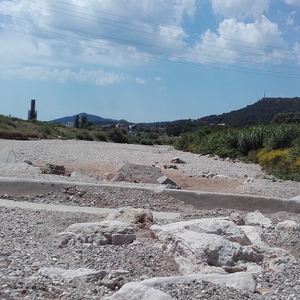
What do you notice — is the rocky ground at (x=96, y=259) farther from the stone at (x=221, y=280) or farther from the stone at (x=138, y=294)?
the stone at (x=138, y=294)

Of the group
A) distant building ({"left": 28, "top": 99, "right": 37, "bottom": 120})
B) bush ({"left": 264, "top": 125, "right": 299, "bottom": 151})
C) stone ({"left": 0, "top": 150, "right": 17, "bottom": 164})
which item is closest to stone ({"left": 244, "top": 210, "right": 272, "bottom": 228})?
stone ({"left": 0, "top": 150, "right": 17, "bottom": 164})

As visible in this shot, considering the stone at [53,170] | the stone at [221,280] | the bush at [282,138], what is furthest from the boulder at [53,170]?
the bush at [282,138]

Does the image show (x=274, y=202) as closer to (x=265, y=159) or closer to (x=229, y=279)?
(x=229, y=279)

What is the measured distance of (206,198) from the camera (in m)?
10.6

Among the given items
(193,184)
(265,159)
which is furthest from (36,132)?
(193,184)

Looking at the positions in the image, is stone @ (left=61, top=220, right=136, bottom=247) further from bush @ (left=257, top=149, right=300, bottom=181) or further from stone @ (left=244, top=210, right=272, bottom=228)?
bush @ (left=257, top=149, right=300, bottom=181)

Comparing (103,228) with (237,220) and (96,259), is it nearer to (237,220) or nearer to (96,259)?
(96,259)

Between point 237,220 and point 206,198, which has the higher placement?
point 206,198

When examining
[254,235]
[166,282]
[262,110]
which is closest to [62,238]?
[166,282]

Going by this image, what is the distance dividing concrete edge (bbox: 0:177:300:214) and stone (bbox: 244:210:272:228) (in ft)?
3.08

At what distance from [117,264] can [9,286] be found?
1.48 metres

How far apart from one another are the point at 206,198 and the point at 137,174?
4.34 metres

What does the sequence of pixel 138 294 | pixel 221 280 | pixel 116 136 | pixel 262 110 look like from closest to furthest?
pixel 138 294
pixel 221 280
pixel 116 136
pixel 262 110

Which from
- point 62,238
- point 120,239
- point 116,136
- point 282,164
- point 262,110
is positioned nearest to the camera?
point 62,238
